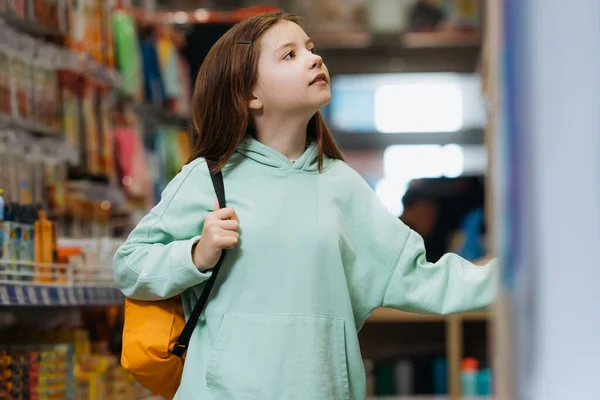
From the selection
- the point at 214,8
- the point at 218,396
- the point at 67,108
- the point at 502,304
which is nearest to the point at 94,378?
the point at 67,108

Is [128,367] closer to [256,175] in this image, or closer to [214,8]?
[256,175]

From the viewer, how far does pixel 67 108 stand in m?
3.26

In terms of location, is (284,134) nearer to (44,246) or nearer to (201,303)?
(201,303)

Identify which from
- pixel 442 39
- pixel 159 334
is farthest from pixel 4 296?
pixel 442 39

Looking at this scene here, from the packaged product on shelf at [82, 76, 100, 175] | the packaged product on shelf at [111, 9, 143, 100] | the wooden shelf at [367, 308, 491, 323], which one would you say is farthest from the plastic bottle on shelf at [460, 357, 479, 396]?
the packaged product on shelf at [82, 76, 100, 175]

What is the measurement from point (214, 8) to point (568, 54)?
5315 mm

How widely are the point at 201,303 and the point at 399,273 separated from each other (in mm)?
378

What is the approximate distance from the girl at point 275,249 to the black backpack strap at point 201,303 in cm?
1

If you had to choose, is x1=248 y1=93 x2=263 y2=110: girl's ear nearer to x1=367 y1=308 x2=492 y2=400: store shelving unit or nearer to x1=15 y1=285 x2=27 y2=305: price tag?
x1=15 y1=285 x2=27 y2=305: price tag

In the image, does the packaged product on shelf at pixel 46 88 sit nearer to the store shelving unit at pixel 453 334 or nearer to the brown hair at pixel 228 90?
the brown hair at pixel 228 90

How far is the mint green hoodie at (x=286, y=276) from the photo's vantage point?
71.2 inches

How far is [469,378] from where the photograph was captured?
483 centimetres

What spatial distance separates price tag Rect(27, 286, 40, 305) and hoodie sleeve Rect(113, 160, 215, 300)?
459mm

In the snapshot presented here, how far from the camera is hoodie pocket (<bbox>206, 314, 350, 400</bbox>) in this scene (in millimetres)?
1800
